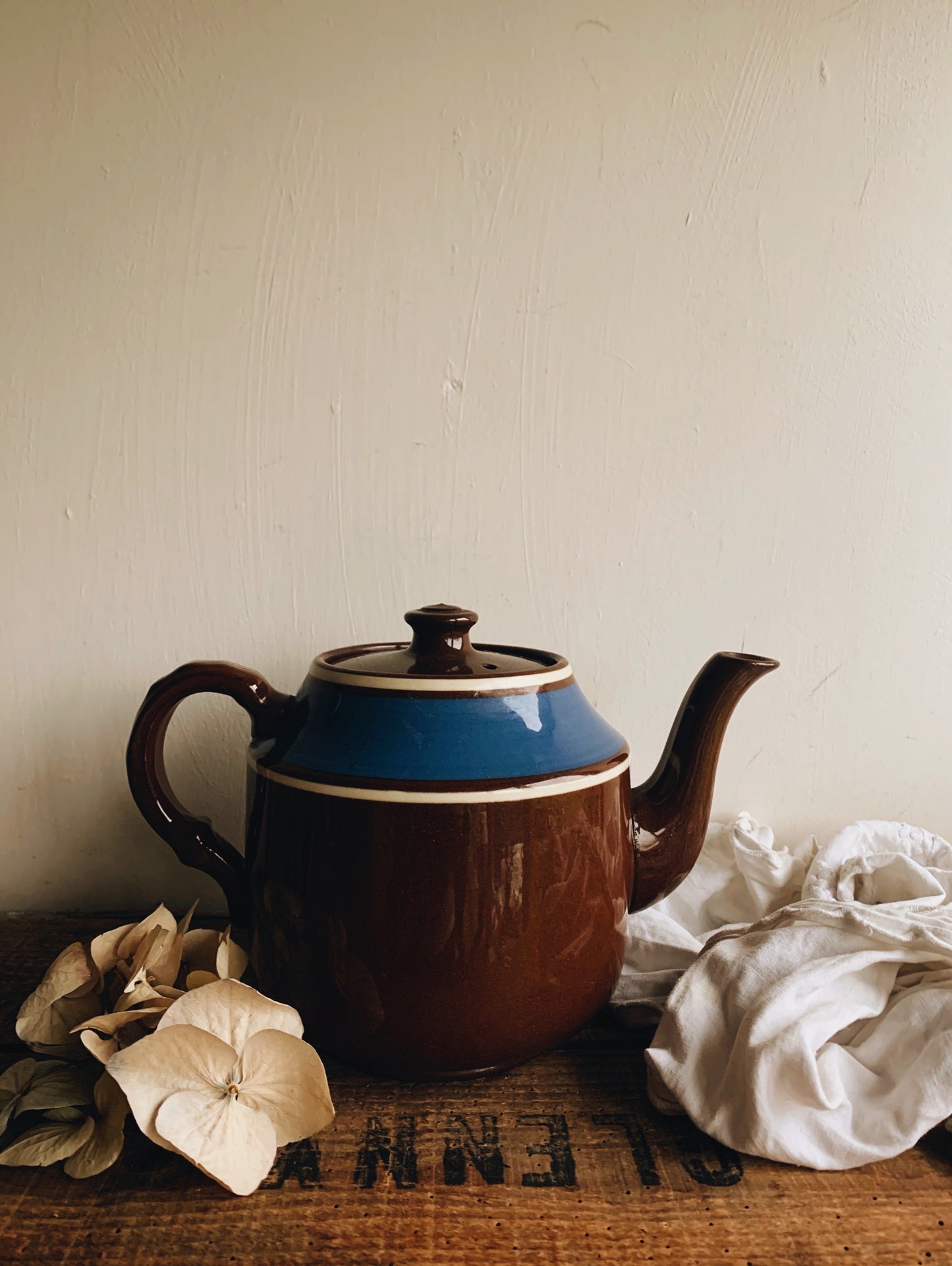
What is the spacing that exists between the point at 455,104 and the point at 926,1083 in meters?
0.69

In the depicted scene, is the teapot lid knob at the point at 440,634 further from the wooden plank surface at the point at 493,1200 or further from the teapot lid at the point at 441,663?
the wooden plank surface at the point at 493,1200

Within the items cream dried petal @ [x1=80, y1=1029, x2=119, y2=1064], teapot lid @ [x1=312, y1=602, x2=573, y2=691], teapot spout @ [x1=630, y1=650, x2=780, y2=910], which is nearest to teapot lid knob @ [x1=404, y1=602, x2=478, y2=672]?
teapot lid @ [x1=312, y1=602, x2=573, y2=691]

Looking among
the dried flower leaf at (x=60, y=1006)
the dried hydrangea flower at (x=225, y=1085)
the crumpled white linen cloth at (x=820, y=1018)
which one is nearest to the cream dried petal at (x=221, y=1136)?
the dried hydrangea flower at (x=225, y=1085)

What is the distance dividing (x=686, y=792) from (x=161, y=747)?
33 cm

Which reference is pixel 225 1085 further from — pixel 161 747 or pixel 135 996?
pixel 161 747

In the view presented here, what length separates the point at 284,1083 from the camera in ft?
1.55

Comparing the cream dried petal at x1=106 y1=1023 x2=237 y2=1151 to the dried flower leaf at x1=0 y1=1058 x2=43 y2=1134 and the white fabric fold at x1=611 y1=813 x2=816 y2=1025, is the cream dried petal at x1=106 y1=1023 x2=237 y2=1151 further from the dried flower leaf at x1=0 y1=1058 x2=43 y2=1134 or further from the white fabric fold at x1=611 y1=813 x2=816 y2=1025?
the white fabric fold at x1=611 y1=813 x2=816 y2=1025

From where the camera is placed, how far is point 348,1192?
45 cm

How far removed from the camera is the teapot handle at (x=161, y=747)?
1.83ft

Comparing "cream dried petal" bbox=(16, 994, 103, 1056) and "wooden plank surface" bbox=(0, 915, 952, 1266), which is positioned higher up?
"cream dried petal" bbox=(16, 994, 103, 1056)

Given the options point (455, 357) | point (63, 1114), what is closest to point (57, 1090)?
point (63, 1114)

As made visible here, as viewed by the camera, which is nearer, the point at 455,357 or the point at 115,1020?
the point at 115,1020

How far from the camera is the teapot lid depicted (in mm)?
506

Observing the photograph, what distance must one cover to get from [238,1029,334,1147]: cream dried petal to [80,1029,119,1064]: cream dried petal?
0.07 m
